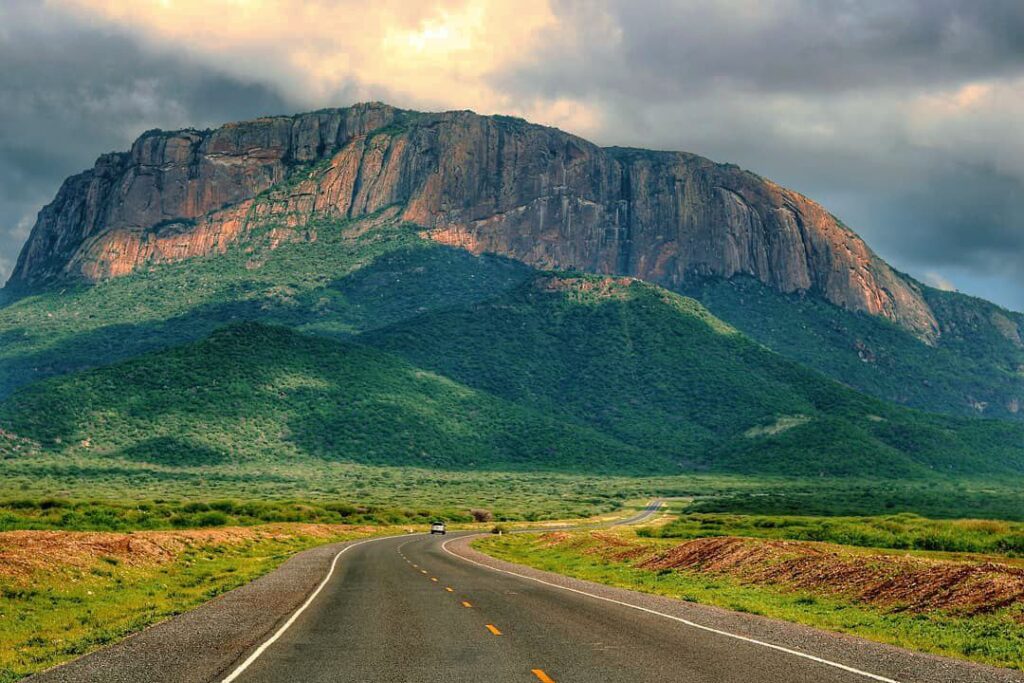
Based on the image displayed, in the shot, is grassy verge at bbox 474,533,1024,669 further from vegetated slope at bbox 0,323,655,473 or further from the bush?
vegetated slope at bbox 0,323,655,473

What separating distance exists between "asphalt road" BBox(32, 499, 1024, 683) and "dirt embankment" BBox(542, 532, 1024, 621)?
4991 millimetres

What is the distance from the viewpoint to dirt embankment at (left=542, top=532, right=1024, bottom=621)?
2459cm

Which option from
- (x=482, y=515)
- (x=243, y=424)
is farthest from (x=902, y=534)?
(x=243, y=424)

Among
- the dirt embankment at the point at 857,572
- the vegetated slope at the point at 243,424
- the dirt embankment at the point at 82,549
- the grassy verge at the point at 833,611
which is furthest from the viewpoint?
the vegetated slope at the point at 243,424

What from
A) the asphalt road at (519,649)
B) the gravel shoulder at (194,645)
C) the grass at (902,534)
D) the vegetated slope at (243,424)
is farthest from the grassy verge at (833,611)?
the vegetated slope at (243,424)

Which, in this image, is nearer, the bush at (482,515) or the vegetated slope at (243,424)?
the bush at (482,515)

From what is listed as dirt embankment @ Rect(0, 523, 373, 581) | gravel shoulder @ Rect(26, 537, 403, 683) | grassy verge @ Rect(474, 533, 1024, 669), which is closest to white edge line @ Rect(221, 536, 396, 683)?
gravel shoulder @ Rect(26, 537, 403, 683)

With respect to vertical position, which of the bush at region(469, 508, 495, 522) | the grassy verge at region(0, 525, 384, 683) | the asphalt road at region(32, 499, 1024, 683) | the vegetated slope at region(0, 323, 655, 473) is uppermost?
the vegetated slope at region(0, 323, 655, 473)

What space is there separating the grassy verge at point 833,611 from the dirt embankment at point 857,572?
33cm

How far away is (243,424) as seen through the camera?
17750 cm

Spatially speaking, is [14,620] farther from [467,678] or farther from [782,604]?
[782,604]

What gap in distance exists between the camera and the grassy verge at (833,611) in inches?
776

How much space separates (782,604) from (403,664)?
16039mm

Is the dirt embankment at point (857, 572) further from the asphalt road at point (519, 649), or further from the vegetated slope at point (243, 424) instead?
the vegetated slope at point (243, 424)
